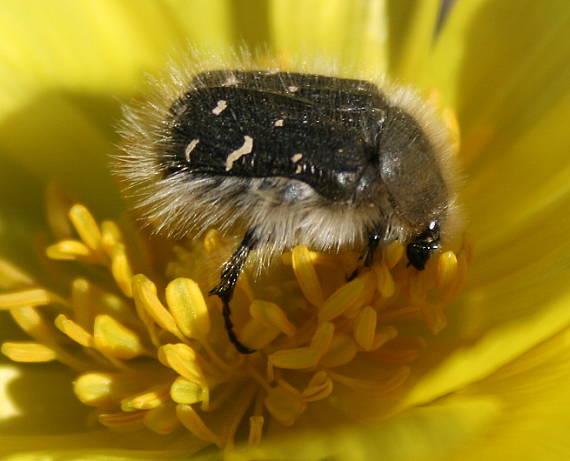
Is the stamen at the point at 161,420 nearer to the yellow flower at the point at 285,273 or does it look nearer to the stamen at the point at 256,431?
the yellow flower at the point at 285,273

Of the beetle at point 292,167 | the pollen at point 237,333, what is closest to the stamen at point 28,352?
the pollen at point 237,333

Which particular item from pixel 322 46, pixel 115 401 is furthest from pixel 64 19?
pixel 115 401

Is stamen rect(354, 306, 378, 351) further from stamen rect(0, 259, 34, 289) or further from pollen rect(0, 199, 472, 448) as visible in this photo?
stamen rect(0, 259, 34, 289)

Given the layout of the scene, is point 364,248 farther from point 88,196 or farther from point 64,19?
point 64,19

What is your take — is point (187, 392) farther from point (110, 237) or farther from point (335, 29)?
point (335, 29)

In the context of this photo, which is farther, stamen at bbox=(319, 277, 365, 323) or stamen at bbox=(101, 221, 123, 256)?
stamen at bbox=(101, 221, 123, 256)

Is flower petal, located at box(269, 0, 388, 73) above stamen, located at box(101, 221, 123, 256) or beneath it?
above

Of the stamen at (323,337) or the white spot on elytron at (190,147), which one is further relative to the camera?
the stamen at (323,337)

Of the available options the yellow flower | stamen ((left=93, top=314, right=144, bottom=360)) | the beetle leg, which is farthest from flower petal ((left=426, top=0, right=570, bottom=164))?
stamen ((left=93, top=314, right=144, bottom=360))
